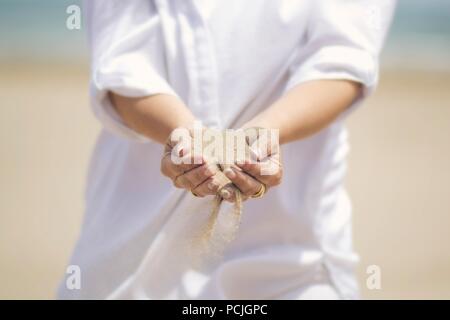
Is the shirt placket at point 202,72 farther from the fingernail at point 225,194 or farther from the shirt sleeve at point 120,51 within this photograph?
the fingernail at point 225,194

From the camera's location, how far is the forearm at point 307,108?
1501 mm

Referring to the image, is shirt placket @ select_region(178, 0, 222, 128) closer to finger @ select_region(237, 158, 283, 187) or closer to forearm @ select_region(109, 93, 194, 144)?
forearm @ select_region(109, 93, 194, 144)

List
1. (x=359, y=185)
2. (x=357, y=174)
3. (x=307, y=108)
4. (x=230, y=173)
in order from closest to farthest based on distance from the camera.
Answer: (x=230, y=173)
(x=307, y=108)
(x=359, y=185)
(x=357, y=174)

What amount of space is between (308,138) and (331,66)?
17cm

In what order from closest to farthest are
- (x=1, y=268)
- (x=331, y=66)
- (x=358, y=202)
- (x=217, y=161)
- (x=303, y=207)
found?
(x=217, y=161), (x=331, y=66), (x=303, y=207), (x=1, y=268), (x=358, y=202)

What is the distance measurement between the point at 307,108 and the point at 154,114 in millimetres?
234

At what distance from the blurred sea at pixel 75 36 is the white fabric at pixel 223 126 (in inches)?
381

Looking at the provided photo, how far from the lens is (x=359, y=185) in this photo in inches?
232

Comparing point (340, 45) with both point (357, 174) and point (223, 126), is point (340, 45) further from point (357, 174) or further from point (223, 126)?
point (357, 174)

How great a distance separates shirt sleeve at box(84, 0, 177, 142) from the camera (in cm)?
161

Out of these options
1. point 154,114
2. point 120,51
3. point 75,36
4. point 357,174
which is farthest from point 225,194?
point 75,36

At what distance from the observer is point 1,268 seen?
444 cm
